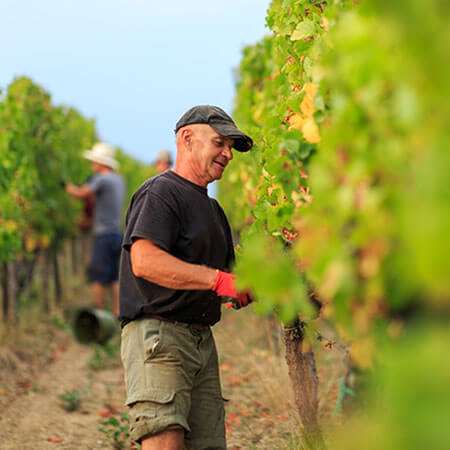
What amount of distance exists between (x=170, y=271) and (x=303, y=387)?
45.4 inches

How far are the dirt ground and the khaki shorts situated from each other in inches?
27.4

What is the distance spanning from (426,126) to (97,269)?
10.4 metres

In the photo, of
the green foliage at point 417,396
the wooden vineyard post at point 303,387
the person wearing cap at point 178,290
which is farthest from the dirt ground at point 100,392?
the green foliage at point 417,396

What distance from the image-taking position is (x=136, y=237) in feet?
12.5

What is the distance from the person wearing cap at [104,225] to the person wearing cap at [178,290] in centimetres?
772

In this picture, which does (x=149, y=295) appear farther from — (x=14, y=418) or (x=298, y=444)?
(x=14, y=418)

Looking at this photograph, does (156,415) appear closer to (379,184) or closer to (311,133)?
(311,133)

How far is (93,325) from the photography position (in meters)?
9.22

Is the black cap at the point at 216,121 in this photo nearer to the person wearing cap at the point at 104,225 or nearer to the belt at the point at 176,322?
the belt at the point at 176,322

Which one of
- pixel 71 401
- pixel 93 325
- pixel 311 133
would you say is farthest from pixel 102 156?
pixel 311 133

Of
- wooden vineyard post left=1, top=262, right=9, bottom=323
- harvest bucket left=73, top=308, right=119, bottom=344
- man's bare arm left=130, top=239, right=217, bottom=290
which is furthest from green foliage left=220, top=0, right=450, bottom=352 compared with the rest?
wooden vineyard post left=1, top=262, right=9, bottom=323

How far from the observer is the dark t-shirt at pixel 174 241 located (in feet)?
12.9

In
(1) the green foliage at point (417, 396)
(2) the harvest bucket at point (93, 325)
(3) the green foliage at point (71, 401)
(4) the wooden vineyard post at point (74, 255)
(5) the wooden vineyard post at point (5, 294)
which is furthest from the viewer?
(4) the wooden vineyard post at point (74, 255)

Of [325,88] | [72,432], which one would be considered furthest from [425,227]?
[72,432]
